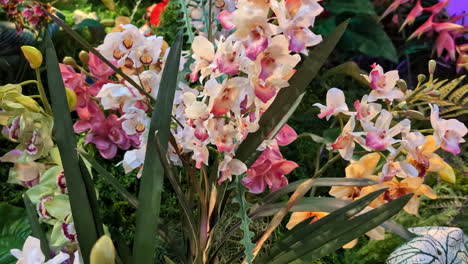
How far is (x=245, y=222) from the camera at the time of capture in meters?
0.61

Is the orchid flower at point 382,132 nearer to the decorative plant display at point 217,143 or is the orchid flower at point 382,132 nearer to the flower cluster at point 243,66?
the decorative plant display at point 217,143

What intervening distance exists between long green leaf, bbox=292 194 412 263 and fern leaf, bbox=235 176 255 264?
0.22ft

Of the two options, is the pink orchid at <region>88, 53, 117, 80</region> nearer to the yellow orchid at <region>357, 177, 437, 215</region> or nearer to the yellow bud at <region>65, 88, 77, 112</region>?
the yellow bud at <region>65, 88, 77, 112</region>

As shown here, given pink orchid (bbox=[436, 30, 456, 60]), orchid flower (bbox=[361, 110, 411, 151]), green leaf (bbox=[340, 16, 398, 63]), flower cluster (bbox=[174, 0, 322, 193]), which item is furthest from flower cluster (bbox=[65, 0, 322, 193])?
pink orchid (bbox=[436, 30, 456, 60])

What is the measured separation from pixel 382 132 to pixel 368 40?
25.8 inches

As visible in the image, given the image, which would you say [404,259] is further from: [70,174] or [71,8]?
[71,8]

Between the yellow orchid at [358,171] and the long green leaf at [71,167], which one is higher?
the long green leaf at [71,167]

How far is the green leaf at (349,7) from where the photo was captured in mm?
1221

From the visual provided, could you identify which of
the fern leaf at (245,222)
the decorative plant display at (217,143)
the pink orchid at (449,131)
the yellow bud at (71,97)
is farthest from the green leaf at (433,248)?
the yellow bud at (71,97)

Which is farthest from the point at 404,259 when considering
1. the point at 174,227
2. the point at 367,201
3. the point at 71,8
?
the point at 71,8

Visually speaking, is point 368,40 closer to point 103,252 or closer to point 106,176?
point 106,176

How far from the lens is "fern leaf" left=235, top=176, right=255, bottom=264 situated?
60 cm

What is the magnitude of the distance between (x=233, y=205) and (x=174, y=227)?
9 cm

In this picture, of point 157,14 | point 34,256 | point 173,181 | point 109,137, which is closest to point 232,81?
point 173,181
